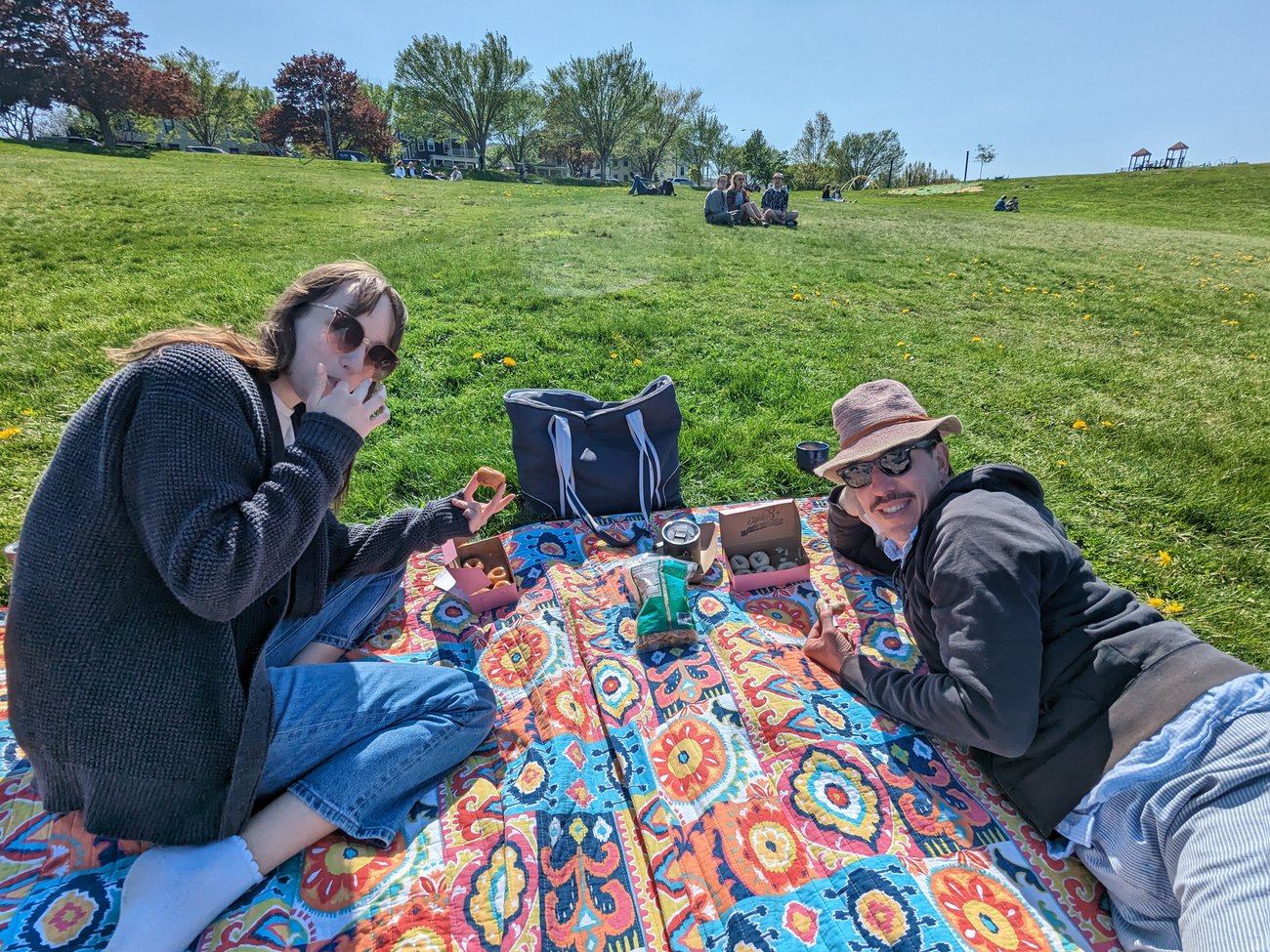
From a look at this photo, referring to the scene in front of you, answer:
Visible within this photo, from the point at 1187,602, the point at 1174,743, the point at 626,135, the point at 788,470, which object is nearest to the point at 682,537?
the point at 788,470

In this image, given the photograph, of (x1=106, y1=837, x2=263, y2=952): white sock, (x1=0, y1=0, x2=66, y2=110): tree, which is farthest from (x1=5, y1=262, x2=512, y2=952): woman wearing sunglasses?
(x1=0, y1=0, x2=66, y2=110): tree

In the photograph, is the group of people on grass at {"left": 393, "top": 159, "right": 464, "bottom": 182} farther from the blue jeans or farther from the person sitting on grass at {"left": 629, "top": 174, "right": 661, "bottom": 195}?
the blue jeans

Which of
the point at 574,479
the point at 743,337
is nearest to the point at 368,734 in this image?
the point at 574,479

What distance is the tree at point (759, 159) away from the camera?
1901 inches

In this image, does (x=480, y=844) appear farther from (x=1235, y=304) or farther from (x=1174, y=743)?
(x=1235, y=304)

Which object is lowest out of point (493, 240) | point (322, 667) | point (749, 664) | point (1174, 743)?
point (749, 664)

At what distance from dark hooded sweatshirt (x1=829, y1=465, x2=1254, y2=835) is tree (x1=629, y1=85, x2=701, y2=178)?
54.2 m

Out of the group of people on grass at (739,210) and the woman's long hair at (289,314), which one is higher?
the group of people on grass at (739,210)

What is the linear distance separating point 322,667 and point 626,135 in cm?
5354

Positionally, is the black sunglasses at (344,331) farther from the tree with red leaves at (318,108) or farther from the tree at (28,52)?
the tree with red leaves at (318,108)

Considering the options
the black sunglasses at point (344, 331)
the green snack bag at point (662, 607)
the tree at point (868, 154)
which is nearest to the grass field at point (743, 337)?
the green snack bag at point (662, 607)

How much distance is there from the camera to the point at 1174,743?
5.26 feet

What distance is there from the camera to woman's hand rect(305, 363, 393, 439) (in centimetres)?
187

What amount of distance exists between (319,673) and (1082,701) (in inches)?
93.7
